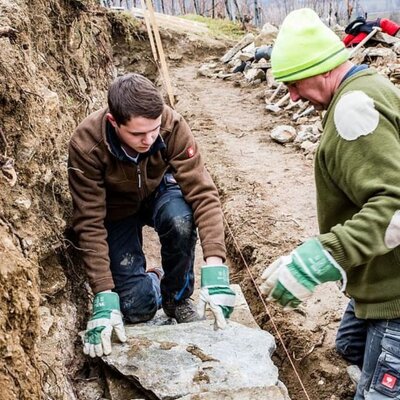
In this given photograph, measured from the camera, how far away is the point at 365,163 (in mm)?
1992

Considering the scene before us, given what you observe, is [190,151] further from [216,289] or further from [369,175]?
[369,175]

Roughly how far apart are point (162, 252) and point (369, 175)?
1752 millimetres

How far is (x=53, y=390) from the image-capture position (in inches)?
93.4

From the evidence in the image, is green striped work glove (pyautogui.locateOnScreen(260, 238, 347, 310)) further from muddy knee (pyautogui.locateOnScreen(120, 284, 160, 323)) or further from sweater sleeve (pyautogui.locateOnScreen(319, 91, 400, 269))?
muddy knee (pyautogui.locateOnScreen(120, 284, 160, 323))

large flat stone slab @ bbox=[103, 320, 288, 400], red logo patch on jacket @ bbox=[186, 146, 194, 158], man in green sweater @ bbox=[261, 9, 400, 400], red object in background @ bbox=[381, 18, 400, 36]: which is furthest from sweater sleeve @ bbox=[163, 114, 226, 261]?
red object in background @ bbox=[381, 18, 400, 36]

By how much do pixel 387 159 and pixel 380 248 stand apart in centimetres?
32

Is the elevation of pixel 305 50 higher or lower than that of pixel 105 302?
higher

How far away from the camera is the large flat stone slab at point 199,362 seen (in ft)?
8.95

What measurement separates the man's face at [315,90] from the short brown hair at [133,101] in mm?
815

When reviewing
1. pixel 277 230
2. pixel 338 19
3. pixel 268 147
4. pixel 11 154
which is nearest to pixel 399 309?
pixel 11 154

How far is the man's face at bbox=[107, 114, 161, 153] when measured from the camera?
9.39ft

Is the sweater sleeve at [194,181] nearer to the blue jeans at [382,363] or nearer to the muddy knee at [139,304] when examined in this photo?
the muddy knee at [139,304]

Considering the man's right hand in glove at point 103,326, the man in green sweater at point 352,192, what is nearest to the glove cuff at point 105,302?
the man's right hand in glove at point 103,326

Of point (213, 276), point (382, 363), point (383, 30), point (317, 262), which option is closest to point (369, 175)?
point (317, 262)
